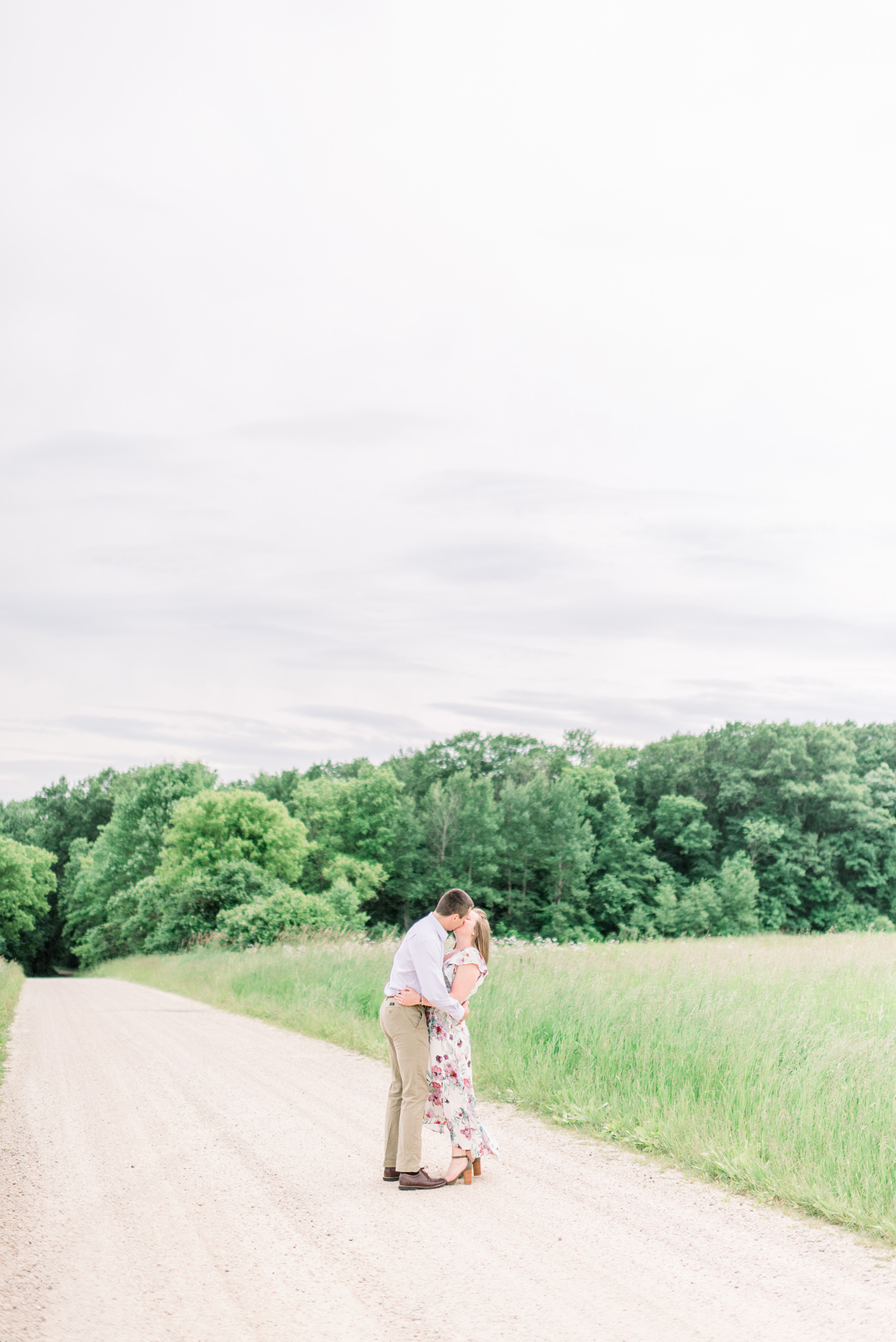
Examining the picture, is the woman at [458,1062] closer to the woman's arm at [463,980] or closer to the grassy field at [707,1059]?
the woman's arm at [463,980]

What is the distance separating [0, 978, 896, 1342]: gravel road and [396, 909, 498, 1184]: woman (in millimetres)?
211

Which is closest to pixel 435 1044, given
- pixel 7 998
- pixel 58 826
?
pixel 7 998

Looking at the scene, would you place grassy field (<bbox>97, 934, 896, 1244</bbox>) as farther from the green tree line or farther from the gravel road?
the green tree line

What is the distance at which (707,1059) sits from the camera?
8031mm

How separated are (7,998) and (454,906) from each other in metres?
16.3

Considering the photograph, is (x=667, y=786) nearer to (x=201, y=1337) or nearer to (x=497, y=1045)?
A: (x=497, y=1045)

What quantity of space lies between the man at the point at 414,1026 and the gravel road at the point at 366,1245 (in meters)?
0.25

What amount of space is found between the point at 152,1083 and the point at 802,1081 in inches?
238

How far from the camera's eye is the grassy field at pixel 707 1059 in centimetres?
609

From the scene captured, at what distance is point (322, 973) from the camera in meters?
17.0

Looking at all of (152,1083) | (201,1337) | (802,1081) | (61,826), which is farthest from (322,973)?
(61,826)

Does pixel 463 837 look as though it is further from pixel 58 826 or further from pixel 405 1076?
pixel 405 1076

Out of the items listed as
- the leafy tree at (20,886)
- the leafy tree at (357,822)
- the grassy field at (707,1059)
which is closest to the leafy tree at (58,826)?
the leafy tree at (20,886)

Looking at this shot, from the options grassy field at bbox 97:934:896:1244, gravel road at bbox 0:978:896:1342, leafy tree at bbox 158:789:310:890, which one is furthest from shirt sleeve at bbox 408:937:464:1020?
leafy tree at bbox 158:789:310:890
